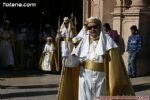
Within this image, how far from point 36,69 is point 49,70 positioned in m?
1.57

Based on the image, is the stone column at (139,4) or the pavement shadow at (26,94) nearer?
the pavement shadow at (26,94)

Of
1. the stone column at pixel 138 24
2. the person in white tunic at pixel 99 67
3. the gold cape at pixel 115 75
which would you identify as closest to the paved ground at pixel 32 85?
the stone column at pixel 138 24

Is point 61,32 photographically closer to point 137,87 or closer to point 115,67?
point 137,87

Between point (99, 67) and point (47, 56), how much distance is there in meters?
9.83

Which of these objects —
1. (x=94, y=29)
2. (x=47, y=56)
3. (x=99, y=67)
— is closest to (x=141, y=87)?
(x=47, y=56)

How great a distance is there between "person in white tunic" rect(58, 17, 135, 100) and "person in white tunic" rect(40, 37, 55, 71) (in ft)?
31.0

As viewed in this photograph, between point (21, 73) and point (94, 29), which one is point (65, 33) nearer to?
point (21, 73)

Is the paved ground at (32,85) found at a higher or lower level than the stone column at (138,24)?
lower

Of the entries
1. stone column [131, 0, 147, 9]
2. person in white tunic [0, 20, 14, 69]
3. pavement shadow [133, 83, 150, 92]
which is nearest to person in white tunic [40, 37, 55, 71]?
person in white tunic [0, 20, 14, 69]

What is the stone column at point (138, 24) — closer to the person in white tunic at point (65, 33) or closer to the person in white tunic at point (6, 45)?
the person in white tunic at point (65, 33)

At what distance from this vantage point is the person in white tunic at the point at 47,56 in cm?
1739

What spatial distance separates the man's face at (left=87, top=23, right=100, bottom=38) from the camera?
7.67 metres

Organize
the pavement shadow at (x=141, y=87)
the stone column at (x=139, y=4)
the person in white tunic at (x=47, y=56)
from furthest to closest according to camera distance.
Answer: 1. the person in white tunic at (x=47, y=56)
2. the stone column at (x=139, y=4)
3. the pavement shadow at (x=141, y=87)

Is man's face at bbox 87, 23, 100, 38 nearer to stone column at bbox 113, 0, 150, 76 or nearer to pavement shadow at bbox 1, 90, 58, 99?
pavement shadow at bbox 1, 90, 58, 99
